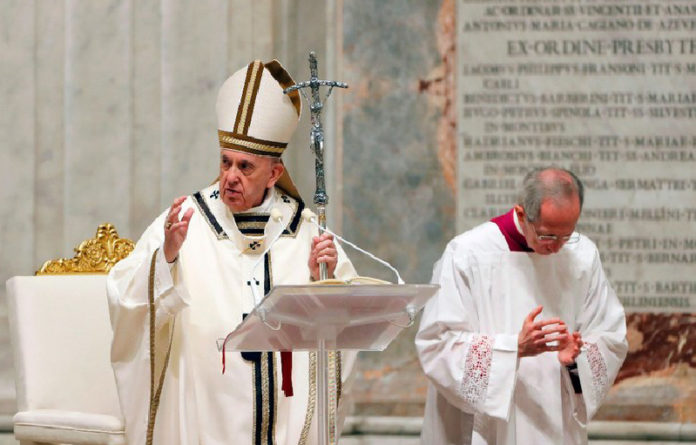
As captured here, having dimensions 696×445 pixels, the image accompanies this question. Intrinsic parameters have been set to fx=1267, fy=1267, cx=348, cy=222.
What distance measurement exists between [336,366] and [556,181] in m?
1.11

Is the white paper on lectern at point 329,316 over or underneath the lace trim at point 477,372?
over

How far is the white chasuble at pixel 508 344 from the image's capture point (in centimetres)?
492

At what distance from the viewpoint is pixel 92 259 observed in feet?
18.2

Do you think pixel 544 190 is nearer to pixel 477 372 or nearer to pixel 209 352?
pixel 477 372

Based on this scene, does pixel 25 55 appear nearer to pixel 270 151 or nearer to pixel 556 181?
pixel 270 151

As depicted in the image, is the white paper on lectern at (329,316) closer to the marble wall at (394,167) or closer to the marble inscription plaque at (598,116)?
the marble wall at (394,167)

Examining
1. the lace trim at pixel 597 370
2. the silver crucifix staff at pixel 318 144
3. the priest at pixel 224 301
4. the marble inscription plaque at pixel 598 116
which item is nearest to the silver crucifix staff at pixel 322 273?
the silver crucifix staff at pixel 318 144

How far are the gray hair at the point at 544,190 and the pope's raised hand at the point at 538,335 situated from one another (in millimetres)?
424

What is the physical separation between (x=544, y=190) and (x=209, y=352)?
4.67 ft

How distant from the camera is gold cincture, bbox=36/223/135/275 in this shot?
5535 mm

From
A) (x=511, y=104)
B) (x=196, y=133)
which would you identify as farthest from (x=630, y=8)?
(x=196, y=133)

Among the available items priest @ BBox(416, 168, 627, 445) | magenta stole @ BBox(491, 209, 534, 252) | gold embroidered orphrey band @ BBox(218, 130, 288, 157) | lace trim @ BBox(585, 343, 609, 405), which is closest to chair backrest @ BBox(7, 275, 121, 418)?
gold embroidered orphrey band @ BBox(218, 130, 288, 157)

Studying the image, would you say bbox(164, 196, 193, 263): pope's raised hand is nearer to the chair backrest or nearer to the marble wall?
the chair backrest

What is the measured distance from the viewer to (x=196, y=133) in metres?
6.77
